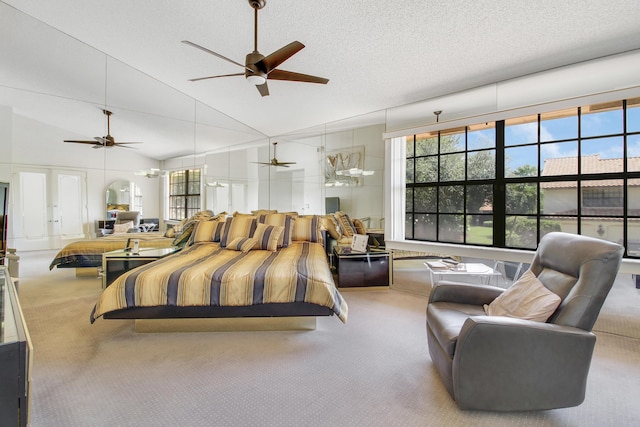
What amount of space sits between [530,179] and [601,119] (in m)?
0.84

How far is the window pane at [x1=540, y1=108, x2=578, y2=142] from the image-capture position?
3.04 m

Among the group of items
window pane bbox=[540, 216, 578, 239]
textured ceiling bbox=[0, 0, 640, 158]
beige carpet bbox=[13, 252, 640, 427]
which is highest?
textured ceiling bbox=[0, 0, 640, 158]

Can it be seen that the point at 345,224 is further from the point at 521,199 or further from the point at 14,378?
the point at 14,378

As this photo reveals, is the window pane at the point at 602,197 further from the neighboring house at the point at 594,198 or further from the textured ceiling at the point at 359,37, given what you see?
the textured ceiling at the point at 359,37

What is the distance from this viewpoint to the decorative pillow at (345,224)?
4.49 metres

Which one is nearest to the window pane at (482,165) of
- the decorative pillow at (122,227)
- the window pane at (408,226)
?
the window pane at (408,226)

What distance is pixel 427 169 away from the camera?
4.16 metres

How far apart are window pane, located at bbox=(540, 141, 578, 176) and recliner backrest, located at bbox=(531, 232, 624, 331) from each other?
1.92 m

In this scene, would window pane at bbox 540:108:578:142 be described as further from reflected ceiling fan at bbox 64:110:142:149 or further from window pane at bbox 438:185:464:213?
reflected ceiling fan at bbox 64:110:142:149

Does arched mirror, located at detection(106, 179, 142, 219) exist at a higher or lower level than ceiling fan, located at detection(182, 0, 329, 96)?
lower

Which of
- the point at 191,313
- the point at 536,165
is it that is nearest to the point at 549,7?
the point at 536,165

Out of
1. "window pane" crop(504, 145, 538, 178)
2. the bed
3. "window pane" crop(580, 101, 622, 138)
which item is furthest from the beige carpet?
"window pane" crop(580, 101, 622, 138)

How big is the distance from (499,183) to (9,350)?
169 inches

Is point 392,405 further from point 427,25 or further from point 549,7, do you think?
point 549,7
